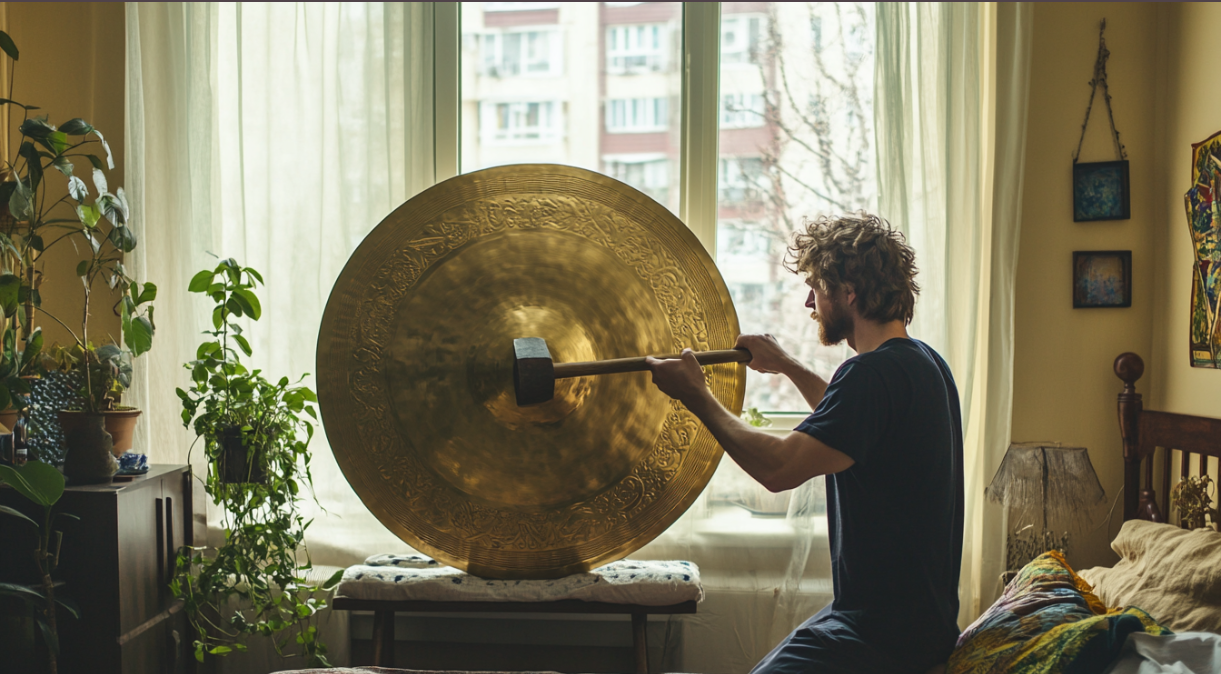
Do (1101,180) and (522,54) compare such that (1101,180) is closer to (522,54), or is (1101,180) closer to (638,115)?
(638,115)

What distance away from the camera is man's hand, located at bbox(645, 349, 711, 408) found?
5.27 feet

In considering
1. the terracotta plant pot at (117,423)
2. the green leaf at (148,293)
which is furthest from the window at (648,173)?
the terracotta plant pot at (117,423)

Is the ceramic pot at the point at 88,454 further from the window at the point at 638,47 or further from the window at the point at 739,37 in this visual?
the window at the point at 739,37

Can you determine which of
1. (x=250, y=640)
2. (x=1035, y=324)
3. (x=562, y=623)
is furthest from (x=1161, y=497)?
(x=250, y=640)

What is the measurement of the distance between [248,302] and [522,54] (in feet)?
3.91

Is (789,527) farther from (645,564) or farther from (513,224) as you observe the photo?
(513,224)

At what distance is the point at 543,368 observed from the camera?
164 cm

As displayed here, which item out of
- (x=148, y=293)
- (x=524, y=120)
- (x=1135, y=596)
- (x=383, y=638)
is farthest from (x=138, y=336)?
(x=1135, y=596)

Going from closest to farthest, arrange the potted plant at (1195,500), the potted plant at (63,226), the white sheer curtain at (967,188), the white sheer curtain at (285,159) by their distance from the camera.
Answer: the potted plant at (63,226) → the potted plant at (1195,500) → the white sheer curtain at (967,188) → the white sheer curtain at (285,159)

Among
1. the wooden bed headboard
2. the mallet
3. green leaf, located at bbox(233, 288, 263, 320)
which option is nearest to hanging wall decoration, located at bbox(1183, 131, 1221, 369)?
the wooden bed headboard

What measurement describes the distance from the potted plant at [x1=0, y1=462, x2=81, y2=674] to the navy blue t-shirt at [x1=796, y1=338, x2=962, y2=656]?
1.67 meters

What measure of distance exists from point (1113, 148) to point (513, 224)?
186cm

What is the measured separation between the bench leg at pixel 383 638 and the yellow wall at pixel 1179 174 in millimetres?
2247

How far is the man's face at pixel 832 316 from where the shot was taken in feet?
5.16
